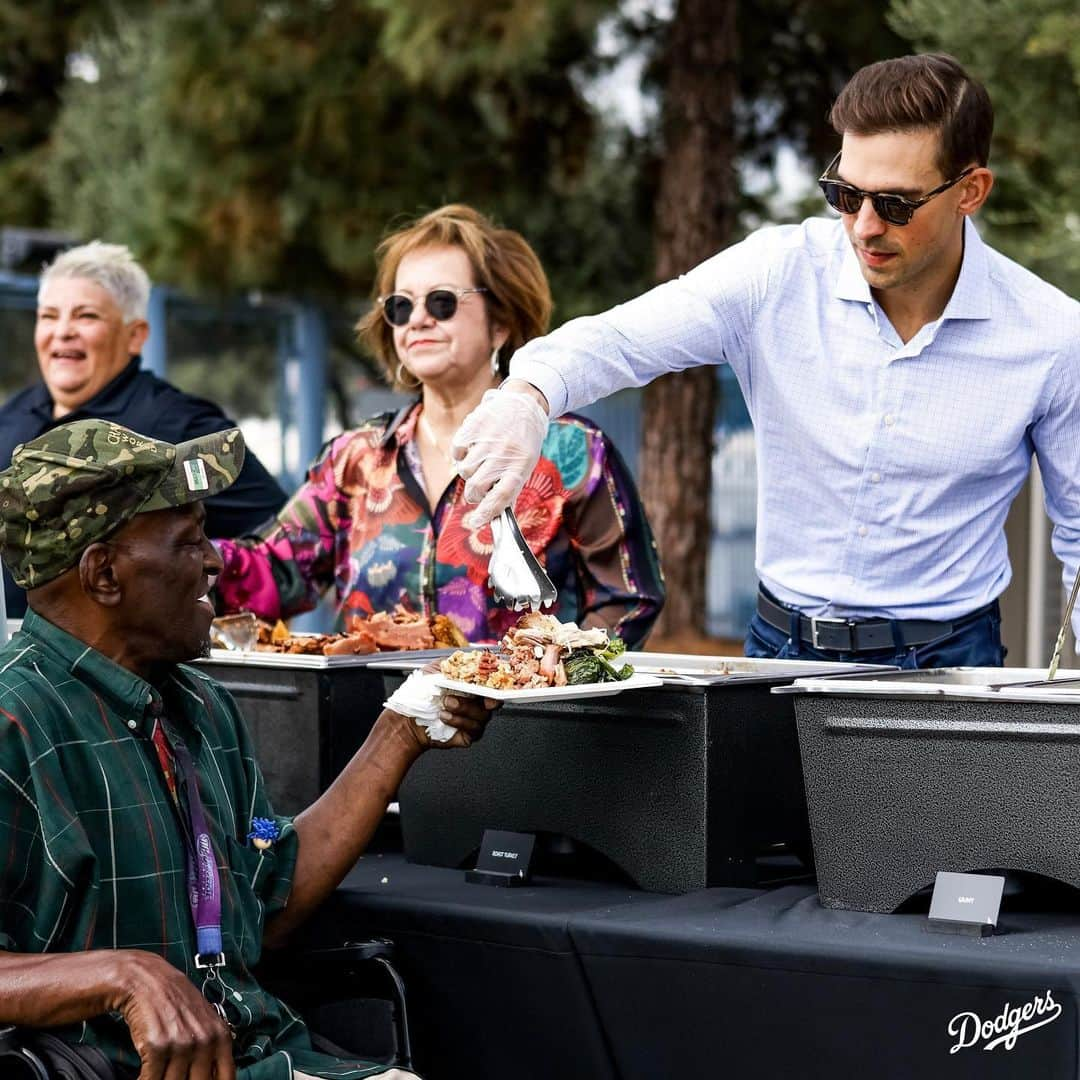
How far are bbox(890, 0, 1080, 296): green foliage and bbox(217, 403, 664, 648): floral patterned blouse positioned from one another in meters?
3.05

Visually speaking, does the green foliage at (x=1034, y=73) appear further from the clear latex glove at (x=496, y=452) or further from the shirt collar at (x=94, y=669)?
the shirt collar at (x=94, y=669)

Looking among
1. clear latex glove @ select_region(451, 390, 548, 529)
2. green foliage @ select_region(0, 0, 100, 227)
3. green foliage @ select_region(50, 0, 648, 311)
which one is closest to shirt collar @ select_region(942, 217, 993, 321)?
clear latex glove @ select_region(451, 390, 548, 529)

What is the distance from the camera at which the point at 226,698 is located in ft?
7.48

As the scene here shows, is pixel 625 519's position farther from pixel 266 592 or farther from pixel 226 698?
pixel 226 698

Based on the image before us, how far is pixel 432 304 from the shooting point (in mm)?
3229

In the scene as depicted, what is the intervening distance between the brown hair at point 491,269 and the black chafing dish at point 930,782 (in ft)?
4.66

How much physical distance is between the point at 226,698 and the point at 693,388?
6180 mm

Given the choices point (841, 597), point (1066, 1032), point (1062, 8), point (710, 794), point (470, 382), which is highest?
point (1062, 8)

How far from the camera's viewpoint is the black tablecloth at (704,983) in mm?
1862

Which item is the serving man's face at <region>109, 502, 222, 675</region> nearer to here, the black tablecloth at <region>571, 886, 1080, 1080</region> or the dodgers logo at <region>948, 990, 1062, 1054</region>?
the black tablecloth at <region>571, 886, 1080, 1080</region>

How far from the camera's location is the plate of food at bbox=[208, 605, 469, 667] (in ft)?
8.87

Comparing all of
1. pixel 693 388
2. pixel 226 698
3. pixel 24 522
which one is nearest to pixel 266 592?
pixel 226 698

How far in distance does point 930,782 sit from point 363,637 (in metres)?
1.05

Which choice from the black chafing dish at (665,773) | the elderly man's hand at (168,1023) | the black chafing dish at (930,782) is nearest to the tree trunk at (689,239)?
the black chafing dish at (665,773)
